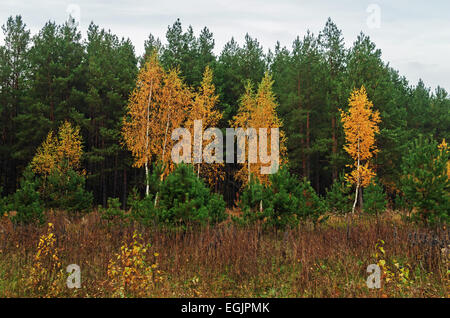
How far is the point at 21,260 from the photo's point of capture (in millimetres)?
6777

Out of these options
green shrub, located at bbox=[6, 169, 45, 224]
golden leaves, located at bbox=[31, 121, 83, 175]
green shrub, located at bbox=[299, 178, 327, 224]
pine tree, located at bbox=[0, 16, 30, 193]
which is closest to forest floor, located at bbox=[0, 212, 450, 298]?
green shrub, located at bbox=[6, 169, 45, 224]

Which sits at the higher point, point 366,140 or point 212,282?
point 366,140

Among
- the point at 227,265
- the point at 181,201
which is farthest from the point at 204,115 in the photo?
the point at 227,265

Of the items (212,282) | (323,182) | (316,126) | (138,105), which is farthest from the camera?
(323,182)

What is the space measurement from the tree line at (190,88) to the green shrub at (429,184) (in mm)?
12982

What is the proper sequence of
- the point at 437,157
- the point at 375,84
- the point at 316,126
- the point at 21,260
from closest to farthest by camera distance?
the point at 21,260
the point at 437,157
the point at 375,84
the point at 316,126

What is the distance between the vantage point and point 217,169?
2402cm

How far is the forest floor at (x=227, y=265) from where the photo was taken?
5.11 metres

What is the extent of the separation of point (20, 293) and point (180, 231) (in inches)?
143

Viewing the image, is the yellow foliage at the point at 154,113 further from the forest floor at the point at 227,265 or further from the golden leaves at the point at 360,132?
the forest floor at the point at 227,265

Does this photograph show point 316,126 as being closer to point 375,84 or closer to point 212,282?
point 375,84

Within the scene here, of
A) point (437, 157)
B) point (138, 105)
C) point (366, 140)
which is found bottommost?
point (437, 157)
